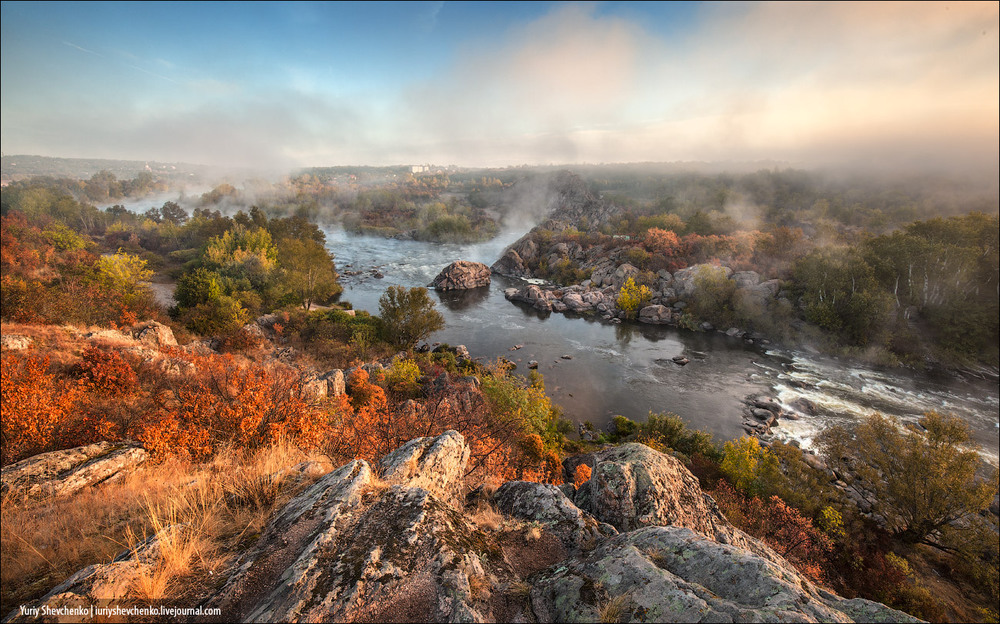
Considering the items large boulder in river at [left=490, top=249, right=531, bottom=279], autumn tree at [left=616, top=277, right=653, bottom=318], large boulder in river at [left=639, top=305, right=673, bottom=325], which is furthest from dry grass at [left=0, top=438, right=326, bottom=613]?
large boulder in river at [left=490, top=249, right=531, bottom=279]

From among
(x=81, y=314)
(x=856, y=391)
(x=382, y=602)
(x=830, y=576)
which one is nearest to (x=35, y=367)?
(x=382, y=602)

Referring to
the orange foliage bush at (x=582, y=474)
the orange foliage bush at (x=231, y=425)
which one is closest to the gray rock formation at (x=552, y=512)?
the orange foliage bush at (x=231, y=425)

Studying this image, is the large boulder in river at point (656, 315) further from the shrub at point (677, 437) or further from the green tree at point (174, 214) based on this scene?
the green tree at point (174, 214)

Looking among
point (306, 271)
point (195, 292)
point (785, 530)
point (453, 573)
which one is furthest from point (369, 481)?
point (306, 271)

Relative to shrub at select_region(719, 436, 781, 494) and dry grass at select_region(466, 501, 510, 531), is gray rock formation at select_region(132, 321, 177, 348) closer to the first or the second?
dry grass at select_region(466, 501, 510, 531)

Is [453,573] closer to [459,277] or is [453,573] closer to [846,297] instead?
[846,297]
